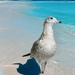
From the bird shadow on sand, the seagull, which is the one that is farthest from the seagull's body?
the bird shadow on sand

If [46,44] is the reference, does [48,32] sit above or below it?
above

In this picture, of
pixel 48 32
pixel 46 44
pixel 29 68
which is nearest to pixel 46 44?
pixel 46 44

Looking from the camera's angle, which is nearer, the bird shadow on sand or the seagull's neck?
the seagull's neck

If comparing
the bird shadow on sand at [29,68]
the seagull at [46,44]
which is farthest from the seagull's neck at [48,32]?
the bird shadow on sand at [29,68]

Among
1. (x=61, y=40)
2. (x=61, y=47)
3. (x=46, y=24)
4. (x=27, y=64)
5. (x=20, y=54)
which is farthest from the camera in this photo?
(x=61, y=40)

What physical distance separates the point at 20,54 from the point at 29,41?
138 centimetres

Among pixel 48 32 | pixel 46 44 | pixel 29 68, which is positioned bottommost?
pixel 29 68

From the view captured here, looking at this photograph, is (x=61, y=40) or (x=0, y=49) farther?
(x=61, y=40)

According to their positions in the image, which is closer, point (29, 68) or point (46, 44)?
point (46, 44)

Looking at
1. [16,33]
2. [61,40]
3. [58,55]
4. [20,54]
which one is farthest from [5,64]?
[16,33]

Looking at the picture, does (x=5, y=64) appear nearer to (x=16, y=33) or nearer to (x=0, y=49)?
(x=0, y=49)

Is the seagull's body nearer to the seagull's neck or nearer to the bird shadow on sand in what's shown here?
the seagull's neck

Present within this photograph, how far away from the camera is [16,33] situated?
861 centimetres

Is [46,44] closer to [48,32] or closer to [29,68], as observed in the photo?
[48,32]
